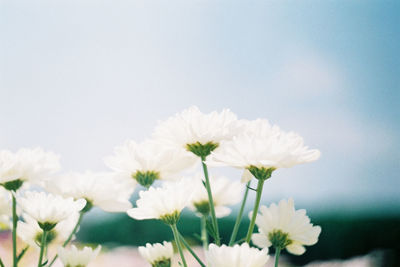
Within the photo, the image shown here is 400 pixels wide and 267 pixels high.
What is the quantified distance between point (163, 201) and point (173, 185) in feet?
0.06

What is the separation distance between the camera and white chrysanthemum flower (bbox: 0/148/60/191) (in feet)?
1.58

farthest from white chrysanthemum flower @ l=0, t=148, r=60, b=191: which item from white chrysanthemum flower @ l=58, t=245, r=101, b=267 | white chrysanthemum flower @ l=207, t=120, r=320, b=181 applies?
white chrysanthemum flower @ l=207, t=120, r=320, b=181

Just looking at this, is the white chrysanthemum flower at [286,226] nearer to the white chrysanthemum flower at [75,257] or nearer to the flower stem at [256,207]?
the flower stem at [256,207]

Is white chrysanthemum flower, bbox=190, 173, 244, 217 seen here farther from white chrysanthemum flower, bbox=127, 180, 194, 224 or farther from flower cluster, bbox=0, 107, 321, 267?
white chrysanthemum flower, bbox=127, 180, 194, 224

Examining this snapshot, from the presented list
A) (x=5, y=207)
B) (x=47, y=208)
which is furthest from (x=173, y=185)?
(x=5, y=207)

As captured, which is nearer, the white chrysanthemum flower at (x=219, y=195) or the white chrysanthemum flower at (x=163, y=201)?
the white chrysanthemum flower at (x=163, y=201)

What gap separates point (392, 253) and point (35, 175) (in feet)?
8.31

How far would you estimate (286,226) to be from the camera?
0.47 meters

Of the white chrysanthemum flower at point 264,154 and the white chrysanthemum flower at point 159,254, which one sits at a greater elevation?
the white chrysanthemum flower at point 264,154

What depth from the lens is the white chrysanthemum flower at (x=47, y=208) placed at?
0.44 meters

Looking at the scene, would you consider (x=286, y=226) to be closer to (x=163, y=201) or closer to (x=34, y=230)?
(x=163, y=201)

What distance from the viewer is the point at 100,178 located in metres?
0.55

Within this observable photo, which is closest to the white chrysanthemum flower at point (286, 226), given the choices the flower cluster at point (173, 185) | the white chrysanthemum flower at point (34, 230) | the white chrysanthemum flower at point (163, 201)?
the flower cluster at point (173, 185)

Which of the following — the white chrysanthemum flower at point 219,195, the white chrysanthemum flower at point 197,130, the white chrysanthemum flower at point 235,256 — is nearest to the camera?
the white chrysanthemum flower at point 235,256
